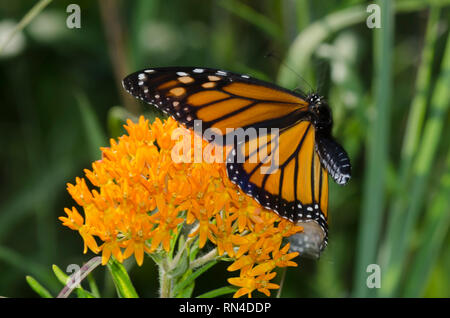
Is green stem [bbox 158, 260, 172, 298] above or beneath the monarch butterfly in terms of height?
beneath

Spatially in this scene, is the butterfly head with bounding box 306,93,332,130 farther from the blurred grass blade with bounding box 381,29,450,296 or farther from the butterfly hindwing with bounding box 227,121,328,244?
the blurred grass blade with bounding box 381,29,450,296

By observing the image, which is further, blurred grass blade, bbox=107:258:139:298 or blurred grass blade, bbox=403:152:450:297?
blurred grass blade, bbox=403:152:450:297

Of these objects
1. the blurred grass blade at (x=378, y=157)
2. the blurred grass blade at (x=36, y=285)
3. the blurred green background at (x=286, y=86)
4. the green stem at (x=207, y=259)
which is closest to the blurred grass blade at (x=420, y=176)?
the blurred green background at (x=286, y=86)

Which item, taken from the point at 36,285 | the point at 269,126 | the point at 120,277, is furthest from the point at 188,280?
the point at 269,126

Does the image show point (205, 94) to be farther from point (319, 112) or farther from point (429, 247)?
point (429, 247)

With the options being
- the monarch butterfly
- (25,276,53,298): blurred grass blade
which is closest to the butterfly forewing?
the monarch butterfly

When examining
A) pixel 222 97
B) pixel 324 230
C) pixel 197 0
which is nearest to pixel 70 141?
pixel 197 0

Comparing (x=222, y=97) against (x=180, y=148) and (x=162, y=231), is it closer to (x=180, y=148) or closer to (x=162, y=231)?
(x=180, y=148)

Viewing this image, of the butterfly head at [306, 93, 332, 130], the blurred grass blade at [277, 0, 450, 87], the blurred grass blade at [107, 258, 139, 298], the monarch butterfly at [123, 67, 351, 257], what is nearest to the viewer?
the blurred grass blade at [107, 258, 139, 298]

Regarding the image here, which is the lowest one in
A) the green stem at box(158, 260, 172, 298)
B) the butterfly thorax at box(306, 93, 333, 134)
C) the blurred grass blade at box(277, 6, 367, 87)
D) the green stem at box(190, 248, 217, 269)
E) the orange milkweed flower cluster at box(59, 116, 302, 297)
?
the green stem at box(158, 260, 172, 298)
